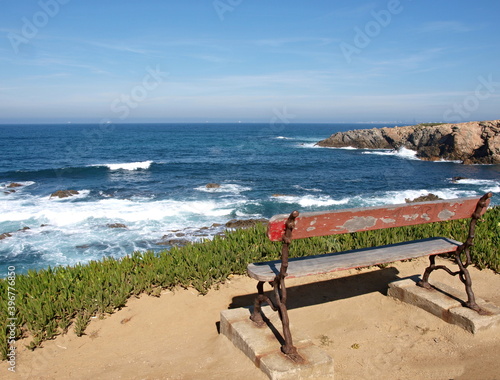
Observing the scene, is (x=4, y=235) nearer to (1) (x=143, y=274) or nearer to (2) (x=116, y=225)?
(2) (x=116, y=225)

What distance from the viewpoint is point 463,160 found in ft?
119

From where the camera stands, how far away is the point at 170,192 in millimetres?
22375

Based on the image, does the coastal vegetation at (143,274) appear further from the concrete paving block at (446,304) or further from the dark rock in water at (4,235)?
the dark rock in water at (4,235)

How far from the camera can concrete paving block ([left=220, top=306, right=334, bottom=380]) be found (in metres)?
3.33

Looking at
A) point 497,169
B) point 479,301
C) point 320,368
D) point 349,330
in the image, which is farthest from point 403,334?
point 497,169

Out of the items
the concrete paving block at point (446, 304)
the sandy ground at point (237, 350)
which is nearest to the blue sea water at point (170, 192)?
the sandy ground at point (237, 350)

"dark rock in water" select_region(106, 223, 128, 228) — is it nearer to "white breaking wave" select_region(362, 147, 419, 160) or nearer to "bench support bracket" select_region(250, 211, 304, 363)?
"bench support bracket" select_region(250, 211, 304, 363)

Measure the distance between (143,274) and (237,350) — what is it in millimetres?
2188

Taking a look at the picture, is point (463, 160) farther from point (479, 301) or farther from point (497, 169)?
point (479, 301)

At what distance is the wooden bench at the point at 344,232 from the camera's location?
346 cm

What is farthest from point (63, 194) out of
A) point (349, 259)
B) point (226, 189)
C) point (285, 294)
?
point (285, 294)

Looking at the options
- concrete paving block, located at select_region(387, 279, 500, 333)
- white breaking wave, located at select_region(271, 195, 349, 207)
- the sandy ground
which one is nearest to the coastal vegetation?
the sandy ground

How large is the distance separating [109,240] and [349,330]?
10.3m

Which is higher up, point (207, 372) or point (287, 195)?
point (207, 372)
